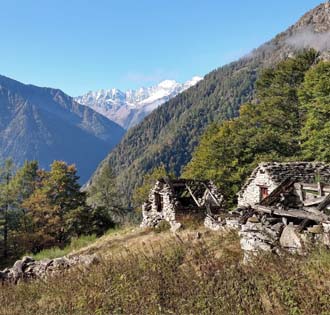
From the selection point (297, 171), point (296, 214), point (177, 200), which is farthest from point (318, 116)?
point (296, 214)

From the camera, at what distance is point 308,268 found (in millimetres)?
5727

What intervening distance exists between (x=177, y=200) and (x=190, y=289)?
14.9 m

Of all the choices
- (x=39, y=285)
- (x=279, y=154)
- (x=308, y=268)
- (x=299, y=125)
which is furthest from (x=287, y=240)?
(x=299, y=125)

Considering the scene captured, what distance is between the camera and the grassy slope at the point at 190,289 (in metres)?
5.06

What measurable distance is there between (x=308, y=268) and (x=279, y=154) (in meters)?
30.5

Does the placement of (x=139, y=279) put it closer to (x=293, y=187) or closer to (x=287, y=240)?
(x=287, y=240)

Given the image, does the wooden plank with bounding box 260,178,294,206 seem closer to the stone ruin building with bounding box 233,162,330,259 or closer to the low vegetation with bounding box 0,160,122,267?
the stone ruin building with bounding box 233,162,330,259

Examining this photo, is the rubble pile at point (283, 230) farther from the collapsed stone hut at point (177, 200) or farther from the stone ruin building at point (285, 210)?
the collapsed stone hut at point (177, 200)

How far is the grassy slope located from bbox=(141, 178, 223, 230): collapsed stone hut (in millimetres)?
11638

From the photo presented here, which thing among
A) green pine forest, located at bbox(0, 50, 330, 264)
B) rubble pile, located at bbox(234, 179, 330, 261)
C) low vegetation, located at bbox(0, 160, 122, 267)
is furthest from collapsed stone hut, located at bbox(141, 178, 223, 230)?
low vegetation, located at bbox(0, 160, 122, 267)

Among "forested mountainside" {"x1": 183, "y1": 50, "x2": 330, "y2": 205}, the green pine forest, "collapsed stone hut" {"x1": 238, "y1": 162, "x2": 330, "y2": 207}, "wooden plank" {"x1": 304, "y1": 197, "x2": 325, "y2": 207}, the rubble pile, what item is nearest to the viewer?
the rubble pile

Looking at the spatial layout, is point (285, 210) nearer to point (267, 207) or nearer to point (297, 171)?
point (267, 207)

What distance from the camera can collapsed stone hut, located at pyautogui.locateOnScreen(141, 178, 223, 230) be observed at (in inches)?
799

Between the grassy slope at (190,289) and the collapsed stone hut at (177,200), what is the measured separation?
11638 mm
